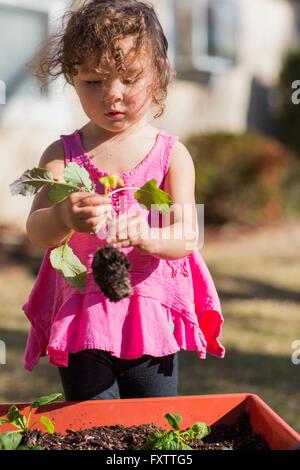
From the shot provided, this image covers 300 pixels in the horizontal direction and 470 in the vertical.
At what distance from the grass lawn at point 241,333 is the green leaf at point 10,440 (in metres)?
2.15

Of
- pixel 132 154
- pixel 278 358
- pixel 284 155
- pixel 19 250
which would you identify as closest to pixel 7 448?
pixel 132 154

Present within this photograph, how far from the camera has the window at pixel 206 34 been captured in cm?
1062

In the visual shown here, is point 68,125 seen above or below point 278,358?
above

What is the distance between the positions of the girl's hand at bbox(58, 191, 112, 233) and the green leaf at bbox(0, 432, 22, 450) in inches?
16.6

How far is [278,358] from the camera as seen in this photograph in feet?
15.2

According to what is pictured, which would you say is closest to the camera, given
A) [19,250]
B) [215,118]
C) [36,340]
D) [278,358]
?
[36,340]

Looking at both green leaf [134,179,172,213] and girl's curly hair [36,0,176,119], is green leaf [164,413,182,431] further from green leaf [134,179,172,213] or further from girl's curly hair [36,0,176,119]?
girl's curly hair [36,0,176,119]

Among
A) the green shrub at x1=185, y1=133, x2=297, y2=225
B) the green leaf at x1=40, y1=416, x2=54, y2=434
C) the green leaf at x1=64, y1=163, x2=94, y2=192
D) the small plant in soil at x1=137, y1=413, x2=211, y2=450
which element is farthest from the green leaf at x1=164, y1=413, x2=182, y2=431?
the green shrub at x1=185, y1=133, x2=297, y2=225

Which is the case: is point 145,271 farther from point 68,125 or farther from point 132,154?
point 68,125

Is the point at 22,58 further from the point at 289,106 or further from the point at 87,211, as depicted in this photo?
the point at 87,211

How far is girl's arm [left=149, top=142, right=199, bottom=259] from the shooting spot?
71.2 inches

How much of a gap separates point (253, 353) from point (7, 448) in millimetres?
3341

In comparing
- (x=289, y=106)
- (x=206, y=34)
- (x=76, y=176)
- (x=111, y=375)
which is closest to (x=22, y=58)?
(x=206, y=34)

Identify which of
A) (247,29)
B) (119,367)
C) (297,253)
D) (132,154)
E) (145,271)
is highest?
(247,29)
